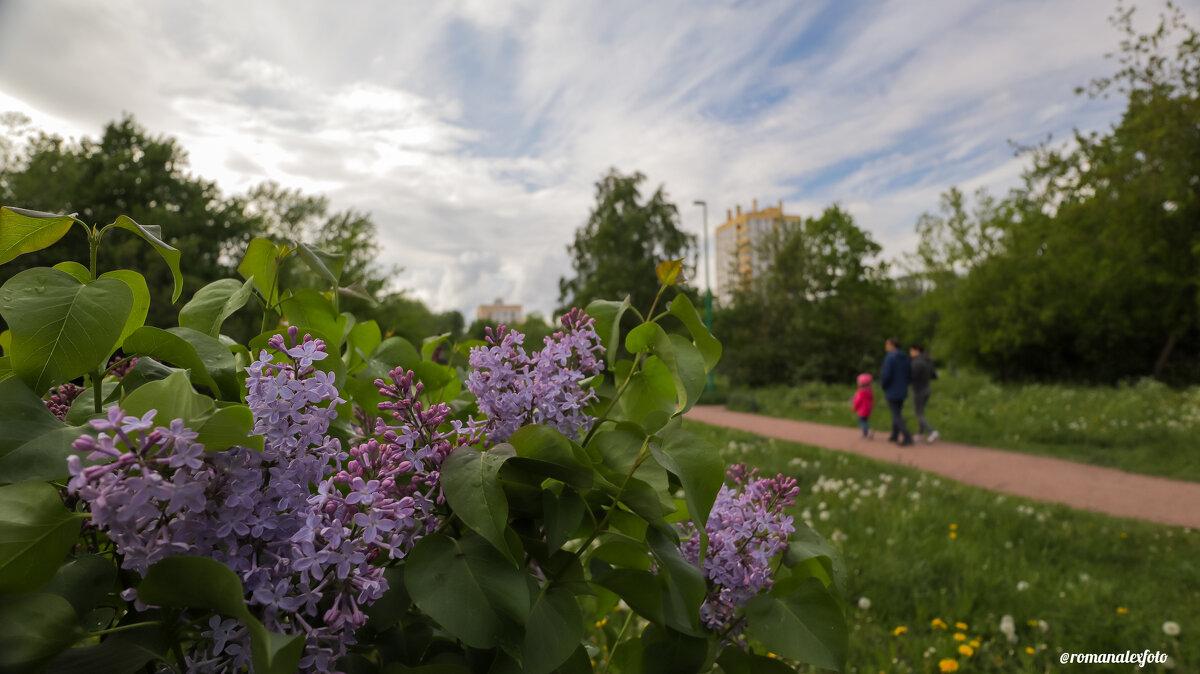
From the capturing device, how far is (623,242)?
1298 inches

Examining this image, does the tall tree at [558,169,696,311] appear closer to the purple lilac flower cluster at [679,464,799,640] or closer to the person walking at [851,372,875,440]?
the person walking at [851,372,875,440]

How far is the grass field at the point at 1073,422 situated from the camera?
9.03 meters

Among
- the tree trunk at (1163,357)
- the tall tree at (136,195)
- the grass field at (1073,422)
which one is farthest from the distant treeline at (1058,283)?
the tall tree at (136,195)

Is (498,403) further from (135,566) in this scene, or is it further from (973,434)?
(973,434)

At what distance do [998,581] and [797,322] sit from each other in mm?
23506

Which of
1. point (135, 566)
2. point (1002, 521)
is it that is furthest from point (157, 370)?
point (1002, 521)

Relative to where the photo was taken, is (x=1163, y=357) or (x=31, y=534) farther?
(x=1163, y=357)

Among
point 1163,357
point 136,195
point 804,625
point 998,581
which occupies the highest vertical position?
point 136,195

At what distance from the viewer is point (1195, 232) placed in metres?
18.8

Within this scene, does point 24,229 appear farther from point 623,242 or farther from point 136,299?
point 623,242

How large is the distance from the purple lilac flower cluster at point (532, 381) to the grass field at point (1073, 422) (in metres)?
10.1

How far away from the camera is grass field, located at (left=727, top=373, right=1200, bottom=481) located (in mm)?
9031

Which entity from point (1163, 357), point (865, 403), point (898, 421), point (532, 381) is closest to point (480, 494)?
point (532, 381)

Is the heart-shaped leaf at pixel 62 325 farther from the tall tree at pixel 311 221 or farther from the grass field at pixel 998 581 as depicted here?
the tall tree at pixel 311 221
